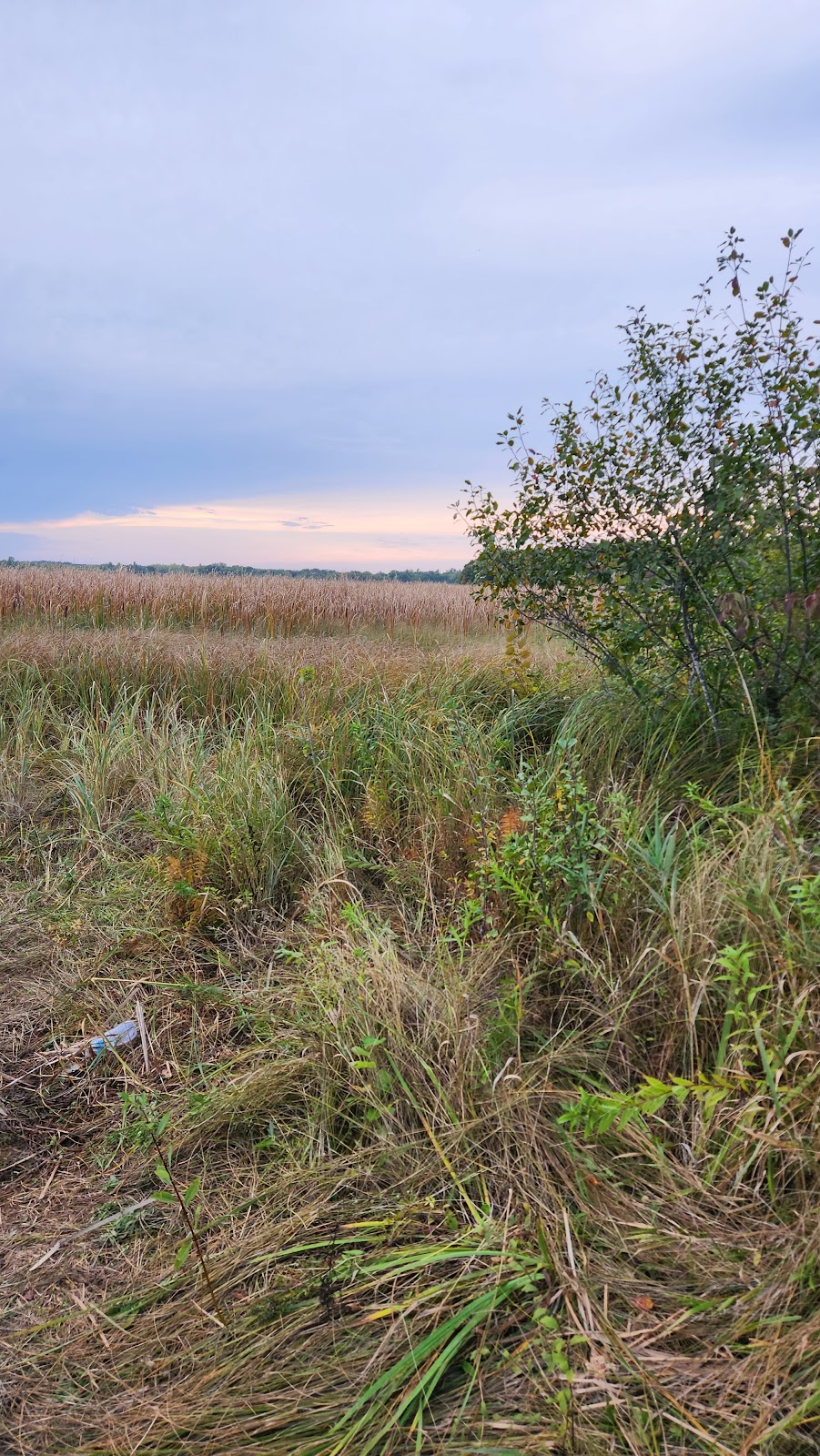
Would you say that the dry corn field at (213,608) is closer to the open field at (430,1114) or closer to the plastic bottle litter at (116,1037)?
the open field at (430,1114)

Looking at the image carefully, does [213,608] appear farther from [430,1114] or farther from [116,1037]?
[430,1114]

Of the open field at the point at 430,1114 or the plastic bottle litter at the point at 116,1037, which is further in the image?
the plastic bottle litter at the point at 116,1037

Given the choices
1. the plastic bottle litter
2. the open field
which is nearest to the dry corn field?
the open field

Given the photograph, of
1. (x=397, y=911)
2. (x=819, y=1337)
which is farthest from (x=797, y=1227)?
(x=397, y=911)

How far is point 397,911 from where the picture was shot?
3299 millimetres

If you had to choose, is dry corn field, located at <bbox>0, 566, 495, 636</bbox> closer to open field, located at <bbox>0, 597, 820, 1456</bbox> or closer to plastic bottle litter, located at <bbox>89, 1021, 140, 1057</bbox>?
open field, located at <bbox>0, 597, 820, 1456</bbox>

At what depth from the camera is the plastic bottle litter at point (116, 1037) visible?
9.68ft

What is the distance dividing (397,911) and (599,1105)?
1.54m

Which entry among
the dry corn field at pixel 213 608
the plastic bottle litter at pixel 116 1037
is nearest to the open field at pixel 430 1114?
the plastic bottle litter at pixel 116 1037

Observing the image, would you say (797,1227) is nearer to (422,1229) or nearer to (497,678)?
(422,1229)

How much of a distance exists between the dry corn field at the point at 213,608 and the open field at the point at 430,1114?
243 inches

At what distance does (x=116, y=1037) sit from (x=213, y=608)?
8398 millimetres

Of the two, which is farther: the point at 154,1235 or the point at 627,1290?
the point at 154,1235

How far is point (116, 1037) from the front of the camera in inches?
118
